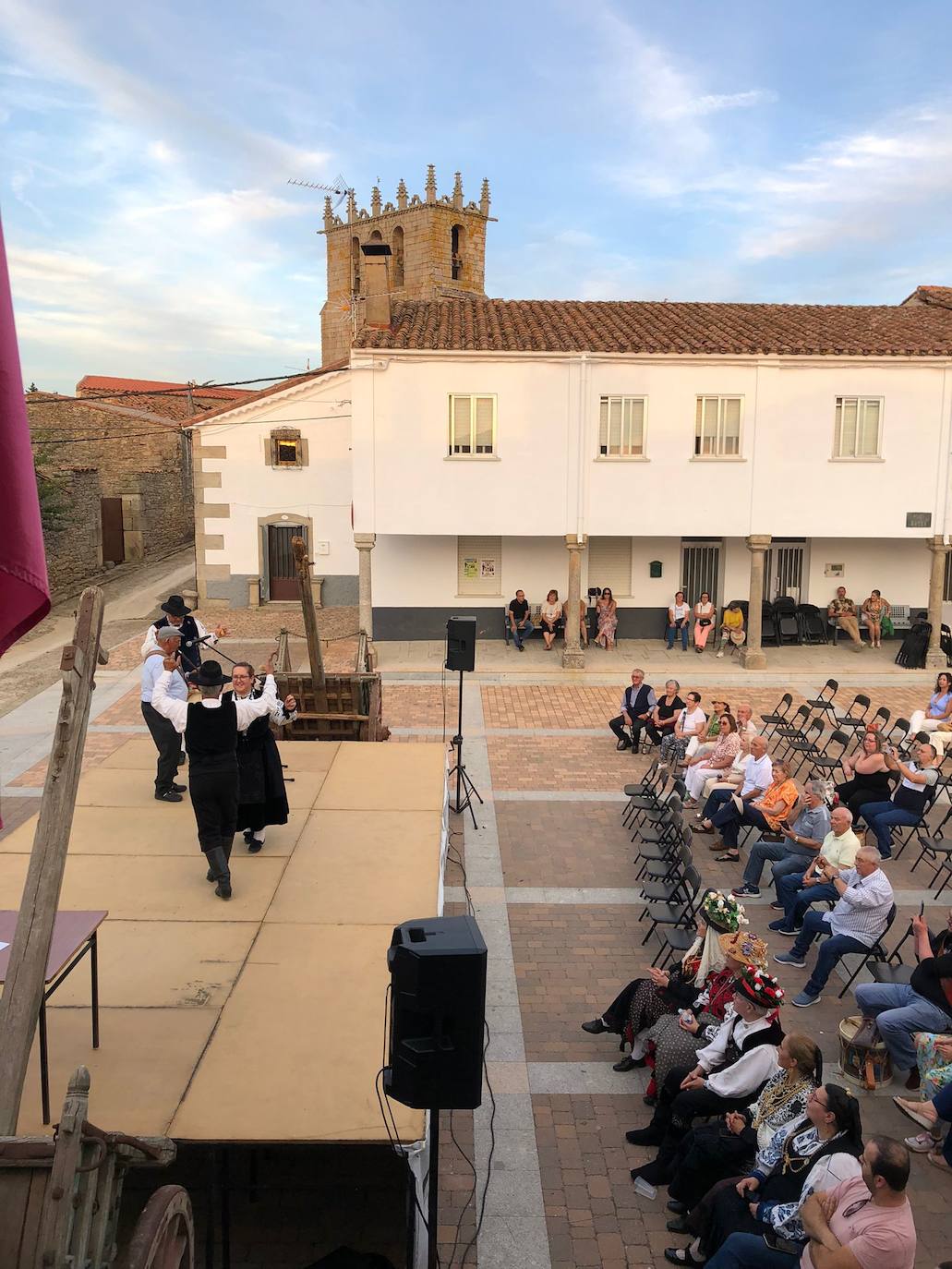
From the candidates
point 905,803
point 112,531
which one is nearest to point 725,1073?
point 905,803

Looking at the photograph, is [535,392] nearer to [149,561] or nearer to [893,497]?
[893,497]

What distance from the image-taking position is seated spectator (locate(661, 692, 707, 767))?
12719 millimetres

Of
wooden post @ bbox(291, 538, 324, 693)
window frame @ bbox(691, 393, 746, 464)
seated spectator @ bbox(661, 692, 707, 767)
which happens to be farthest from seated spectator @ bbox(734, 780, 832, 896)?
window frame @ bbox(691, 393, 746, 464)

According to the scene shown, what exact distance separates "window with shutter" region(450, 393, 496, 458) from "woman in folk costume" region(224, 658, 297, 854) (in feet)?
38.3

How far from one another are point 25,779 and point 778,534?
14204 millimetres

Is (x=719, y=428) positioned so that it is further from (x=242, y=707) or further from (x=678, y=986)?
(x=678, y=986)

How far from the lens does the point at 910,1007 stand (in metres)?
6.61

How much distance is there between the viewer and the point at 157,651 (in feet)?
32.2

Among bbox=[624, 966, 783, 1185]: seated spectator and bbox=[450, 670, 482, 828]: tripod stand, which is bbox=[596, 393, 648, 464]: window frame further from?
bbox=[624, 966, 783, 1185]: seated spectator

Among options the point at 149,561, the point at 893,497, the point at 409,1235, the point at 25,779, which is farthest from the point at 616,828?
the point at 149,561

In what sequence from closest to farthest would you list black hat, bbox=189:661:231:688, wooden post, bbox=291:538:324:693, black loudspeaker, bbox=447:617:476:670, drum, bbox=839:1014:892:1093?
drum, bbox=839:1014:892:1093 < black hat, bbox=189:661:231:688 < wooden post, bbox=291:538:324:693 < black loudspeaker, bbox=447:617:476:670

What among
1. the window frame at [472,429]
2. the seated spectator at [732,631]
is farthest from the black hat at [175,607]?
the seated spectator at [732,631]

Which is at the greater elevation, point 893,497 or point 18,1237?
point 893,497

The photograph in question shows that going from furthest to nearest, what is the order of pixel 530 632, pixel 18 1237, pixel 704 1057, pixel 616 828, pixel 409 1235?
pixel 530 632, pixel 616 828, pixel 704 1057, pixel 409 1235, pixel 18 1237
